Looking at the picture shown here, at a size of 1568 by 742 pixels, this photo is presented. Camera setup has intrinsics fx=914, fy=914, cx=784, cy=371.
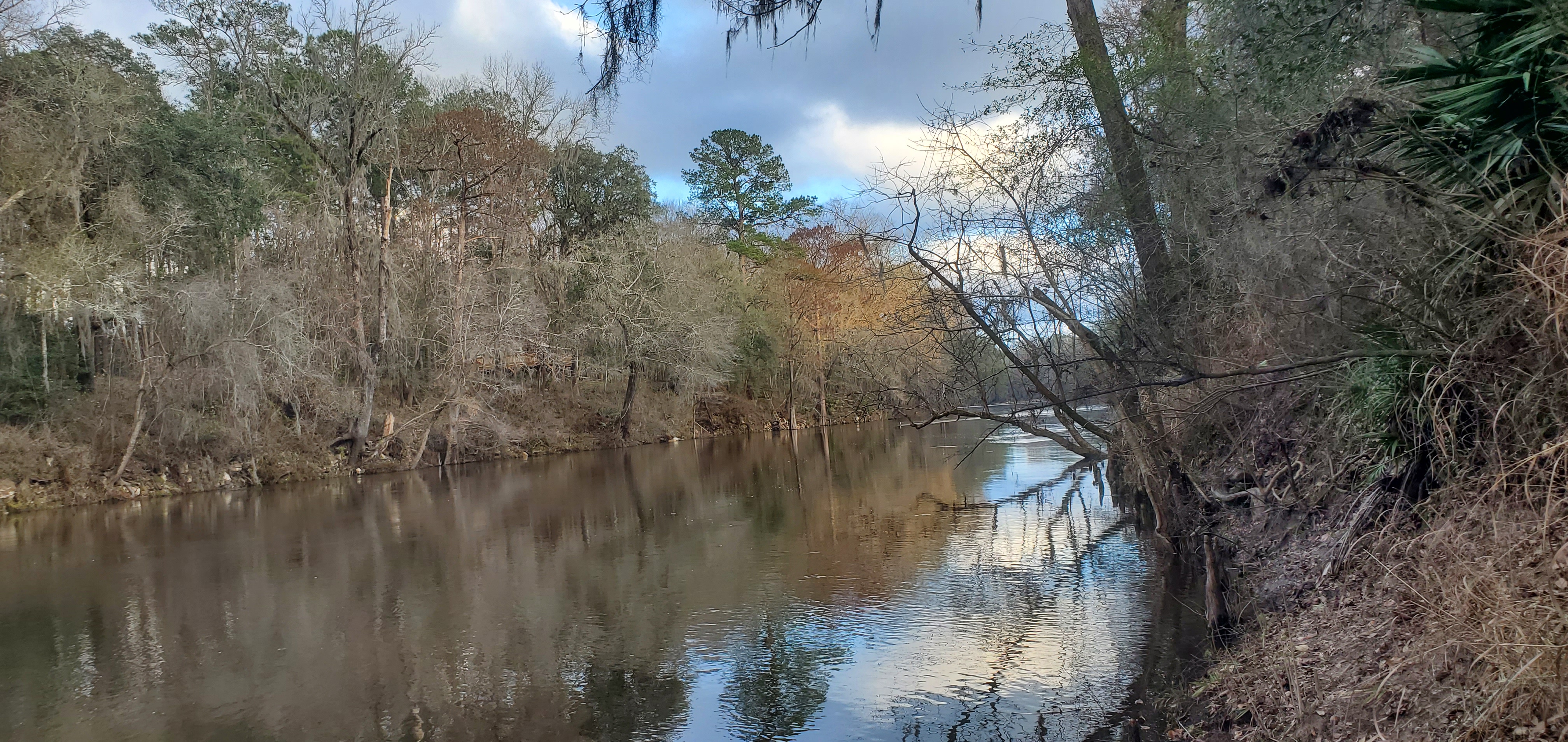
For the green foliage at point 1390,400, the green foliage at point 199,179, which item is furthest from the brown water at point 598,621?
the green foliage at point 199,179

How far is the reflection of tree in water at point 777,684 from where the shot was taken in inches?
242

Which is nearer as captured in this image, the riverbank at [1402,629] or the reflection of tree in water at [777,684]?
the riverbank at [1402,629]

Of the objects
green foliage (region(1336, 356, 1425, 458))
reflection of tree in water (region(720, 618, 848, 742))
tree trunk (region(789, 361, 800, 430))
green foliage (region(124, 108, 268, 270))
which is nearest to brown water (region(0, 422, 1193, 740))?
reflection of tree in water (region(720, 618, 848, 742))

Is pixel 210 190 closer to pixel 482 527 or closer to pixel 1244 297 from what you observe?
pixel 482 527

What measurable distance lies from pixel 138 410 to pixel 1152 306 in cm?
2045

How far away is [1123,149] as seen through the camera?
9.16m

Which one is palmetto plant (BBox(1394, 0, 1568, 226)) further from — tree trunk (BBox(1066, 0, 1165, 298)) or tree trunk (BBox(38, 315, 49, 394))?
tree trunk (BBox(38, 315, 49, 394))

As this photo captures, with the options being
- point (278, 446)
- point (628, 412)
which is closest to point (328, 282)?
point (278, 446)

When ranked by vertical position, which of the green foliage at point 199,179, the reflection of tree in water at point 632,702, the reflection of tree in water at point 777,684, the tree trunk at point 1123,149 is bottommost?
the reflection of tree in water at point 777,684

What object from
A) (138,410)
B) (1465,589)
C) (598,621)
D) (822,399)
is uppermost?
(138,410)

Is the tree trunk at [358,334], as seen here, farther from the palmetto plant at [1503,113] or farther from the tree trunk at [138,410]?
the palmetto plant at [1503,113]

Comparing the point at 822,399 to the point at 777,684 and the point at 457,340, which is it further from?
the point at 777,684

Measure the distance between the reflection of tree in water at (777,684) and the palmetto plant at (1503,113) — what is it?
4.85 m

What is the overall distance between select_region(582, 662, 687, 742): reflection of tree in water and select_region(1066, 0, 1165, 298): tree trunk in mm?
5635
